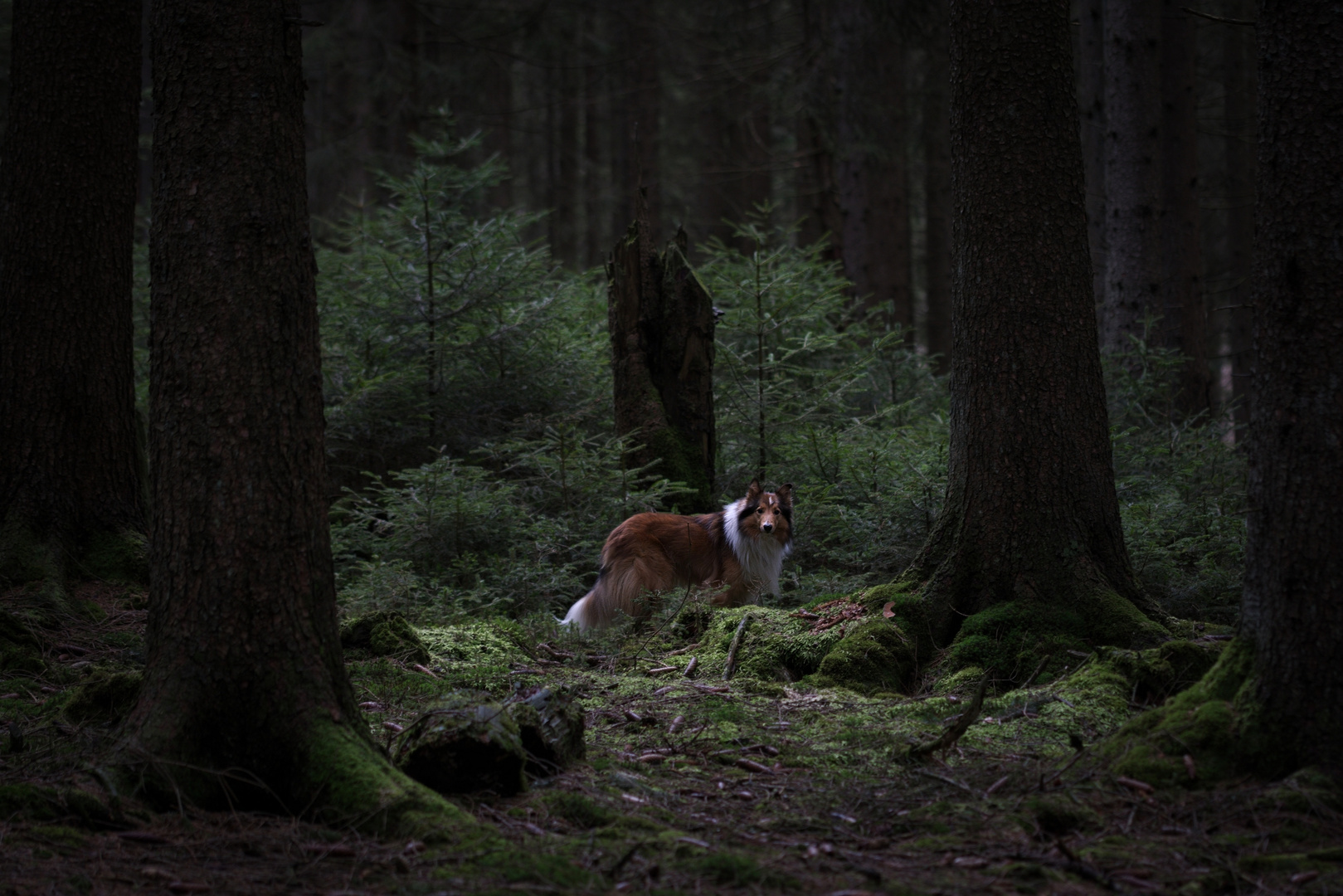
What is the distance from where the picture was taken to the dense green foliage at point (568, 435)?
806cm

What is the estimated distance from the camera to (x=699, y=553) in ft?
28.0

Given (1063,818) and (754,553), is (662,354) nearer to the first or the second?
(754,553)

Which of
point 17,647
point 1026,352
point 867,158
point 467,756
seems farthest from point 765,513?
point 867,158

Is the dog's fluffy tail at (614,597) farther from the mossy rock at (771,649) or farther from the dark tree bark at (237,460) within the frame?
the dark tree bark at (237,460)

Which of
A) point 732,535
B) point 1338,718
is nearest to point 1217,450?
point 732,535

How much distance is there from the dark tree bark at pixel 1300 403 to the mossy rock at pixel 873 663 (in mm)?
2175

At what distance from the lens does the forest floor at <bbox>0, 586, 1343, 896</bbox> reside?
10.5 ft

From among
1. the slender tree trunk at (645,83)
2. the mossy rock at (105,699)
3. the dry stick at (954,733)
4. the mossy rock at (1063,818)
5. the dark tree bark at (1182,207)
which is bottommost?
the mossy rock at (1063,818)

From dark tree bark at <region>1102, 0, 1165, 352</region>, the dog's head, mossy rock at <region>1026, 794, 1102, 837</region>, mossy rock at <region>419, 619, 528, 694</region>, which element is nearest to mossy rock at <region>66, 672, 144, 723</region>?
mossy rock at <region>419, 619, 528, 694</region>

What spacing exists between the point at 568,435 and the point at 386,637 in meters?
3.91

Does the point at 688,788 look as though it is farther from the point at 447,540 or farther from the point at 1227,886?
the point at 447,540

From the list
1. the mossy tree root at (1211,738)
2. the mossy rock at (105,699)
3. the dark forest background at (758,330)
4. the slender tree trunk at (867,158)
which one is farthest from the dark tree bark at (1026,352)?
the slender tree trunk at (867,158)

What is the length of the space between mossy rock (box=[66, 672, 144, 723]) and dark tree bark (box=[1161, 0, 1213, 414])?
12571 millimetres

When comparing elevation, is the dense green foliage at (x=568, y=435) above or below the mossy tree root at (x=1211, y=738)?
above
